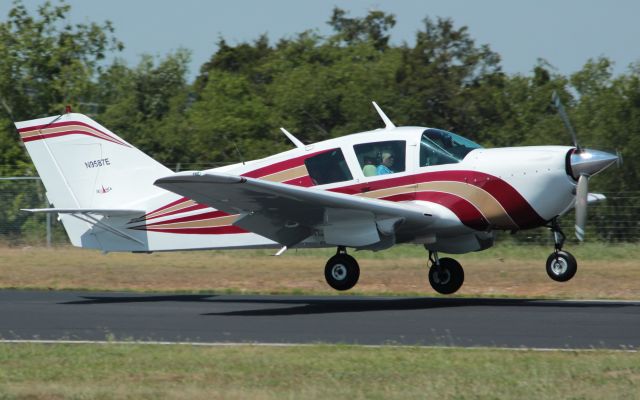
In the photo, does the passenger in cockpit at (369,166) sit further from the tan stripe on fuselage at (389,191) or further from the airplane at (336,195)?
the tan stripe on fuselage at (389,191)

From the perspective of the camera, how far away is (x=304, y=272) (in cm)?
2022

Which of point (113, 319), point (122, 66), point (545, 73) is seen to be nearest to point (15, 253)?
point (113, 319)

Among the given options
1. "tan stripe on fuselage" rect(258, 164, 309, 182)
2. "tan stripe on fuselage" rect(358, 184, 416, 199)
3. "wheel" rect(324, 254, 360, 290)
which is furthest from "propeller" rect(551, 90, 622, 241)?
"tan stripe on fuselage" rect(258, 164, 309, 182)

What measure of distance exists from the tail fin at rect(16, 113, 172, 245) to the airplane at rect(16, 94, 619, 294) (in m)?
0.02

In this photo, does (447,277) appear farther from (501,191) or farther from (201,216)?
(201,216)

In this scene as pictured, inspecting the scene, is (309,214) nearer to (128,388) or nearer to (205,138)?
(128,388)

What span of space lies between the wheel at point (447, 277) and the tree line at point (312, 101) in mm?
11183

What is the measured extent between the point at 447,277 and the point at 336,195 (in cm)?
300

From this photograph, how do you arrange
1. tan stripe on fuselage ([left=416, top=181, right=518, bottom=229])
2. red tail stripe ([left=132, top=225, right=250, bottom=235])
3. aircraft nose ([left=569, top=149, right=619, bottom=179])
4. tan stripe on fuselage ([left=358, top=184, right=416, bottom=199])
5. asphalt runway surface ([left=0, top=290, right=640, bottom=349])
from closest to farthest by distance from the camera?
asphalt runway surface ([left=0, top=290, right=640, bottom=349]), aircraft nose ([left=569, top=149, right=619, bottom=179]), tan stripe on fuselage ([left=416, top=181, right=518, bottom=229]), tan stripe on fuselage ([left=358, top=184, right=416, bottom=199]), red tail stripe ([left=132, top=225, right=250, bottom=235])

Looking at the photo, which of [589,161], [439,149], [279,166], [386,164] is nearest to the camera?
[589,161]

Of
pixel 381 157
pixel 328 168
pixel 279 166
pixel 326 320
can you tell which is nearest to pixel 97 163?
pixel 279 166

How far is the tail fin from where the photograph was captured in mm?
16594

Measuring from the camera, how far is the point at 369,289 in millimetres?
18234

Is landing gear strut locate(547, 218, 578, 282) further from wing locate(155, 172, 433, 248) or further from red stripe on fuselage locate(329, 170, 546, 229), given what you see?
wing locate(155, 172, 433, 248)
